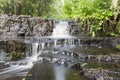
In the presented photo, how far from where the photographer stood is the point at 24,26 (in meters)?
15.9

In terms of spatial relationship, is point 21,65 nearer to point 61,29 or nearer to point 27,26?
point 27,26

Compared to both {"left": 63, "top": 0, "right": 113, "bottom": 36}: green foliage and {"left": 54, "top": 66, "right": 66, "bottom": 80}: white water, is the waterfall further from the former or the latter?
{"left": 54, "top": 66, "right": 66, "bottom": 80}: white water

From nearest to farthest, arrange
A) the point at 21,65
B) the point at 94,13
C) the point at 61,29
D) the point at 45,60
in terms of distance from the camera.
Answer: the point at 21,65, the point at 45,60, the point at 94,13, the point at 61,29

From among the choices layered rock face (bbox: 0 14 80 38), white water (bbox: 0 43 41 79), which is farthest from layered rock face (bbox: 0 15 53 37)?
white water (bbox: 0 43 41 79)

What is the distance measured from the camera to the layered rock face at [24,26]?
15.8m

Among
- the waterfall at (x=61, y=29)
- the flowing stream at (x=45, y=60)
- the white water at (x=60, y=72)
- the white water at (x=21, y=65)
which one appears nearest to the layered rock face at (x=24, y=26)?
the waterfall at (x=61, y=29)

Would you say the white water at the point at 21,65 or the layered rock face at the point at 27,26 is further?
the layered rock face at the point at 27,26

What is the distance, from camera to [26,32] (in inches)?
622

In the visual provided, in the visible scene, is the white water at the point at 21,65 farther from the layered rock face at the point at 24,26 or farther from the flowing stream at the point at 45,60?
the layered rock face at the point at 24,26

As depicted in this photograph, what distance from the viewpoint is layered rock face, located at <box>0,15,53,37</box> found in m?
15.8

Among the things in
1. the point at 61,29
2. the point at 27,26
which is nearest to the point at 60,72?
the point at 27,26

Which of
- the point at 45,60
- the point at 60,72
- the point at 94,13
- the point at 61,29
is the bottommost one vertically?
the point at 60,72

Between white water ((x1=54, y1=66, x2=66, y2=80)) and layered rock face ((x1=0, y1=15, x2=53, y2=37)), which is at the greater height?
layered rock face ((x1=0, y1=15, x2=53, y2=37))

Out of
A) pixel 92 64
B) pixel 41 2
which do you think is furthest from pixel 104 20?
pixel 41 2
